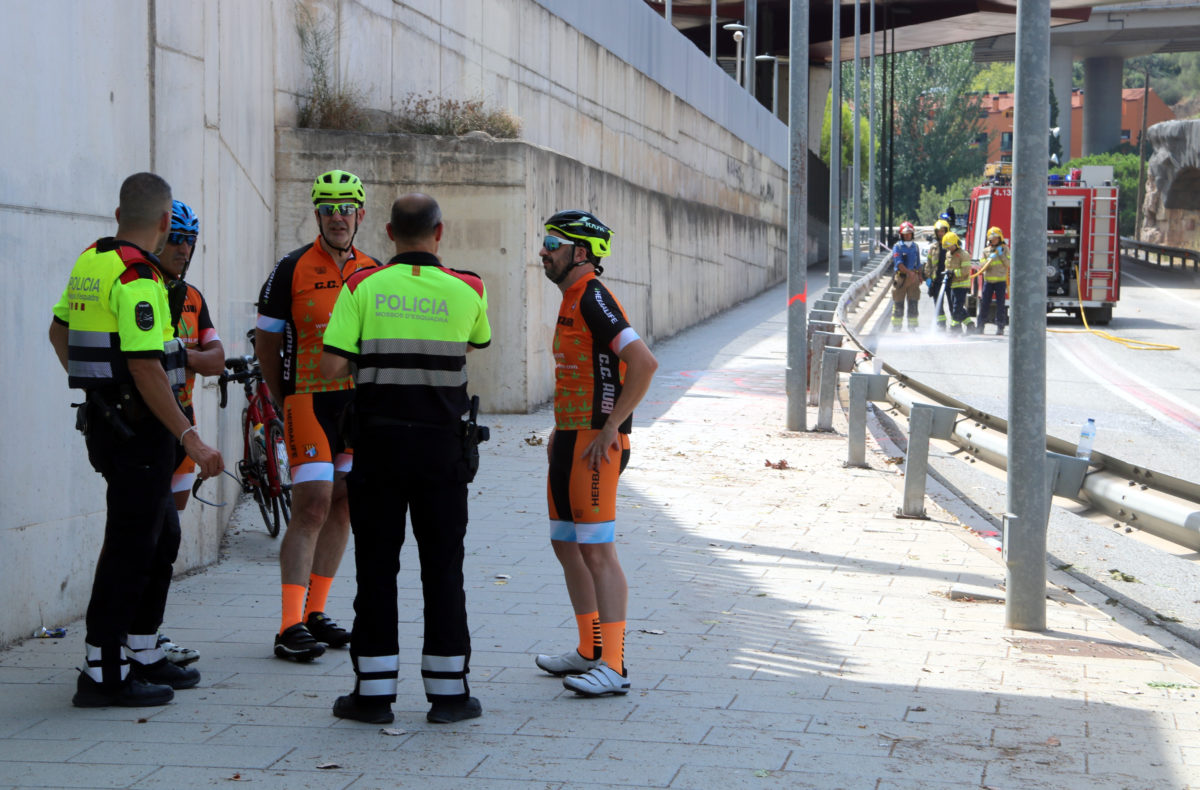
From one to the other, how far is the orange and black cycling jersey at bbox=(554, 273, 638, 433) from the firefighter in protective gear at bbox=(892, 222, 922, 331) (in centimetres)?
2151

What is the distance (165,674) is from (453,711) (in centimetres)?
121

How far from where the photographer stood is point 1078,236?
2977cm

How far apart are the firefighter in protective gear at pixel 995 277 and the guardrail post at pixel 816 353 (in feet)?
34.7

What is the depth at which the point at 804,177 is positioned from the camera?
51.5ft

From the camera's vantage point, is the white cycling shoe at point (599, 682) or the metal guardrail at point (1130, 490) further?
the metal guardrail at point (1130, 490)

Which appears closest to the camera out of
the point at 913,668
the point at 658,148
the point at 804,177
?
the point at 913,668

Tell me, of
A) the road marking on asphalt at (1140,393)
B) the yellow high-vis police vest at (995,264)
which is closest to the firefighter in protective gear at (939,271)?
the yellow high-vis police vest at (995,264)

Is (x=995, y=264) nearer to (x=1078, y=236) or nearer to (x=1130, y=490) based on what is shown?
(x=1078, y=236)

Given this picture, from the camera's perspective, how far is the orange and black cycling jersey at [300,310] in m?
5.77

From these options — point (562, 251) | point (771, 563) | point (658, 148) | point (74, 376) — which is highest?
point (658, 148)

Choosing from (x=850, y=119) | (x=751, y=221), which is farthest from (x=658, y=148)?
(x=850, y=119)

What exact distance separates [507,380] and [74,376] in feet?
29.4

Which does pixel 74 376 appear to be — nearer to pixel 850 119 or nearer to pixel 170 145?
pixel 170 145

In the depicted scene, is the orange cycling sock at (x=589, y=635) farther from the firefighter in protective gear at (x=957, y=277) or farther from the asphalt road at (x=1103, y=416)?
the firefighter in protective gear at (x=957, y=277)
